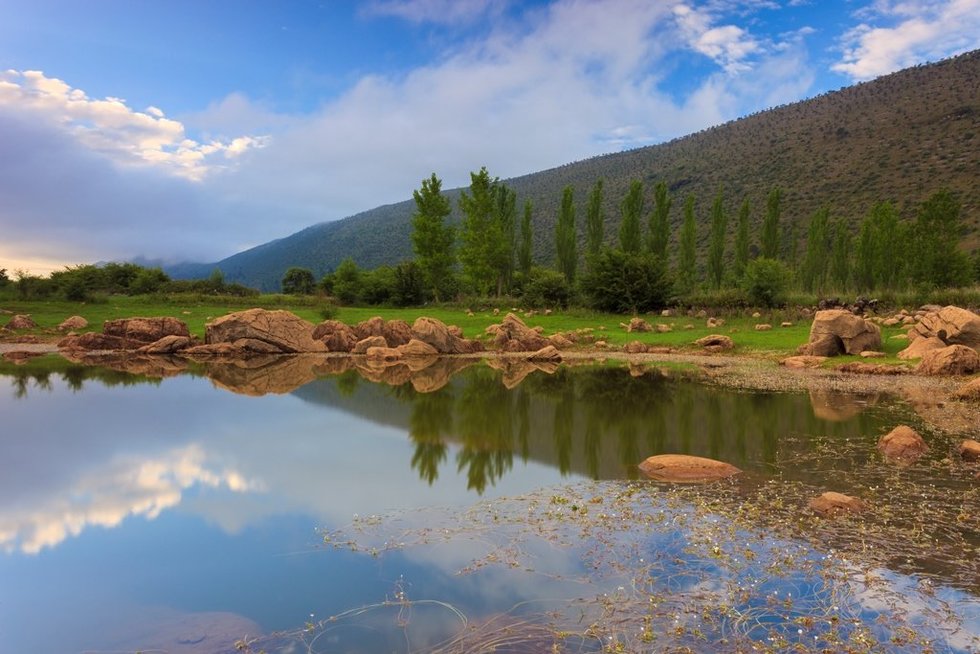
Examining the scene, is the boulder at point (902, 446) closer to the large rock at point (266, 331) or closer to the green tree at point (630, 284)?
the large rock at point (266, 331)

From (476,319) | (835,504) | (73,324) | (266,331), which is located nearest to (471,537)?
(835,504)

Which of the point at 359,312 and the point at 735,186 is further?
the point at 735,186

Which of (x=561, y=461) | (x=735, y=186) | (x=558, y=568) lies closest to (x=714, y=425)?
(x=561, y=461)

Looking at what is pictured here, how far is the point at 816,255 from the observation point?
59.0 meters

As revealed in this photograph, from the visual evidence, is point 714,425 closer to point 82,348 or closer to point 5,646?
point 5,646

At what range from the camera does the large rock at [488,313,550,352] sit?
3125 centimetres

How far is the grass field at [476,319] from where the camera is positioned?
95.7ft

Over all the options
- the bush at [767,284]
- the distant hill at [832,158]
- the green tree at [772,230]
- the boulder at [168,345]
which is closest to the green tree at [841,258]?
the green tree at [772,230]

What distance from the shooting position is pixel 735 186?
3238 inches

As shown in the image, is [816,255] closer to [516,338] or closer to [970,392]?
→ [516,338]

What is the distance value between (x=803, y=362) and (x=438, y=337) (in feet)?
53.7

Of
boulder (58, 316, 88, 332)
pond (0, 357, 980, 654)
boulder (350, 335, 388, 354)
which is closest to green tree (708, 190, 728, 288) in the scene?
boulder (350, 335, 388, 354)

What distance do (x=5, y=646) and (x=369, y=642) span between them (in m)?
2.81

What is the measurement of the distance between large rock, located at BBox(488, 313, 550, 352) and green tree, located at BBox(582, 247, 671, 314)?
39.0 feet
